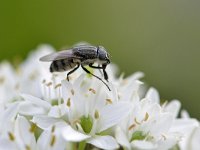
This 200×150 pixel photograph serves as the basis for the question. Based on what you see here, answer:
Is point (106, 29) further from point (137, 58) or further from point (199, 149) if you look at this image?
point (199, 149)

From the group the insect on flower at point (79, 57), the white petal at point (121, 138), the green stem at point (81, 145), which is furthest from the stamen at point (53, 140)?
the insect on flower at point (79, 57)

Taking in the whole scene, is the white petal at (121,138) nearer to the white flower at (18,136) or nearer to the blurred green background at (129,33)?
the white flower at (18,136)

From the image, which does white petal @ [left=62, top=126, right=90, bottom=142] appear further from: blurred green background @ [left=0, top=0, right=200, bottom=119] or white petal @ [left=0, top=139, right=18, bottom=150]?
blurred green background @ [left=0, top=0, right=200, bottom=119]

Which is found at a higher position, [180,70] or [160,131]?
[160,131]

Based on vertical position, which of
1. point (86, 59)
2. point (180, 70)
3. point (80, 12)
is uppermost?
point (86, 59)

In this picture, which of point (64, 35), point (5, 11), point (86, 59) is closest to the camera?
point (86, 59)

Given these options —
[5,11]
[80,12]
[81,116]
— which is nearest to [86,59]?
[81,116]

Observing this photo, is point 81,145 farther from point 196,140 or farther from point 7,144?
point 196,140
